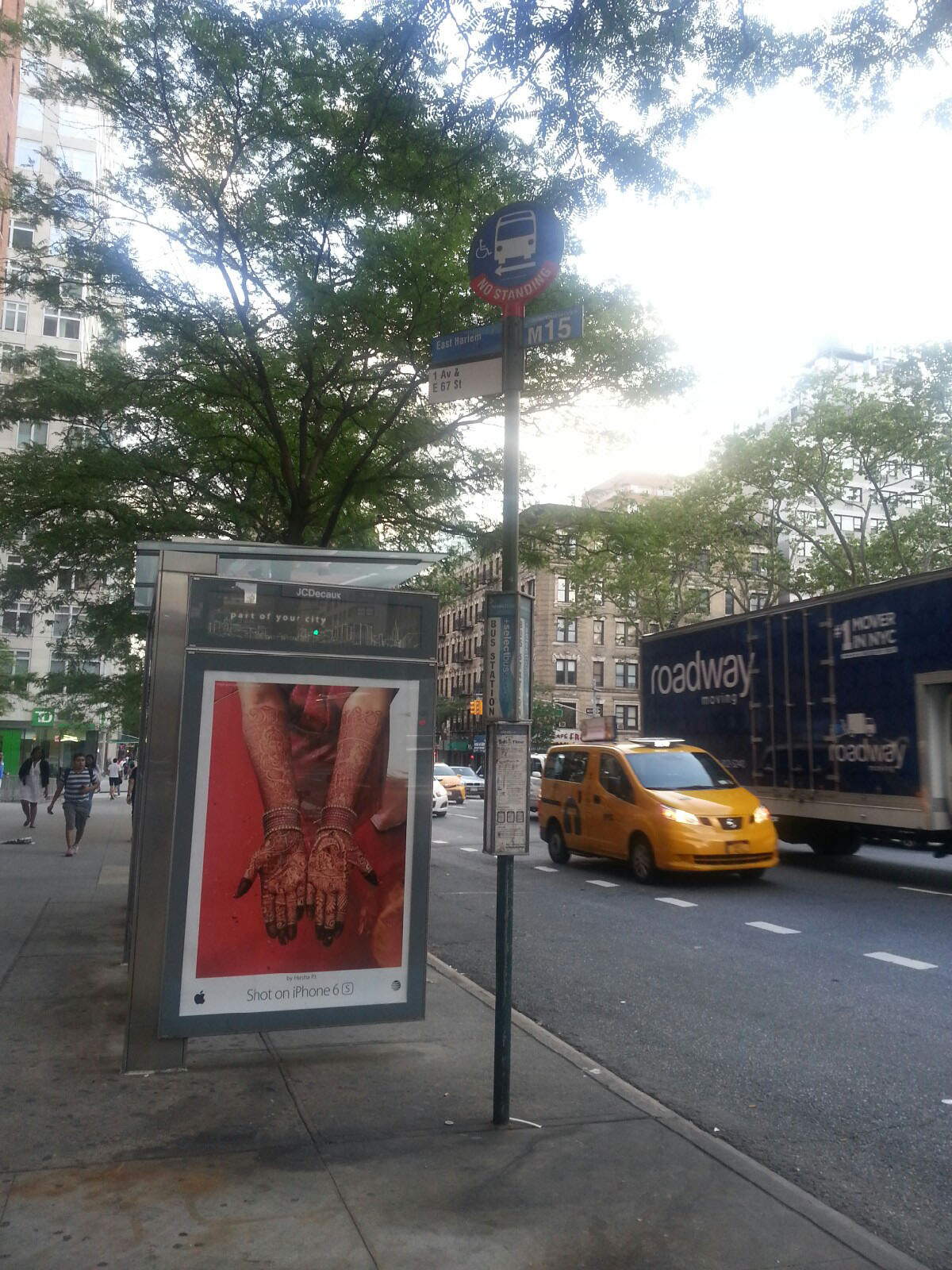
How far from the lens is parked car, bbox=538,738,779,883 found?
13.6 meters

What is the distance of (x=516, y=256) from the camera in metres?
5.15

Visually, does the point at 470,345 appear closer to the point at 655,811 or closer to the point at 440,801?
the point at 655,811

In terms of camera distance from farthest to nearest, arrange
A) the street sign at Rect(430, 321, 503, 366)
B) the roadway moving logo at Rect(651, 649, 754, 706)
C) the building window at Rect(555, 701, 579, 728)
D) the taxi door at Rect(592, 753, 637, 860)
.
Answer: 1. the building window at Rect(555, 701, 579, 728)
2. the roadway moving logo at Rect(651, 649, 754, 706)
3. the taxi door at Rect(592, 753, 637, 860)
4. the street sign at Rect(430, 321, 503, 366)

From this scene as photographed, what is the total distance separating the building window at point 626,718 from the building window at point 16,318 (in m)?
44.5

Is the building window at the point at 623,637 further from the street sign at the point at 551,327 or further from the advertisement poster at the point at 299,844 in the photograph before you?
the street sign at the point at 551,327

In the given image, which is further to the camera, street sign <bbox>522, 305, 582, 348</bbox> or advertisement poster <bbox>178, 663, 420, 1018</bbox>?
advertisement poster <bbox>178, 663, 420, 1018</bbox>

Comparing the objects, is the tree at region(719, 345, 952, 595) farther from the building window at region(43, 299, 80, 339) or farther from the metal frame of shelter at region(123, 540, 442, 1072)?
the building window at region(43, 299, 80, 339)

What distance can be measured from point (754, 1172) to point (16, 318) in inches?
2579

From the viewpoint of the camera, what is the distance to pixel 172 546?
5.70 metres

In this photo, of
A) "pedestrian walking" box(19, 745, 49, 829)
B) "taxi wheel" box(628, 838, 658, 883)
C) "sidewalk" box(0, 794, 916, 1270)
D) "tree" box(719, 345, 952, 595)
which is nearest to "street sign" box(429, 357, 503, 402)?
"sidewalk" box(0, 794, 916, 1270)

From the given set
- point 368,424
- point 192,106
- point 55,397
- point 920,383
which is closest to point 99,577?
point 55,397

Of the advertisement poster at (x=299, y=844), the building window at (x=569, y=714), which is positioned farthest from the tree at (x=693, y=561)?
the building window at (x=569, y=714)

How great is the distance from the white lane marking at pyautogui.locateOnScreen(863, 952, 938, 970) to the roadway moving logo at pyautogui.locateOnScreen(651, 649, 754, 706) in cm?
774

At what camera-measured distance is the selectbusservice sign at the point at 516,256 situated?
200 inches
